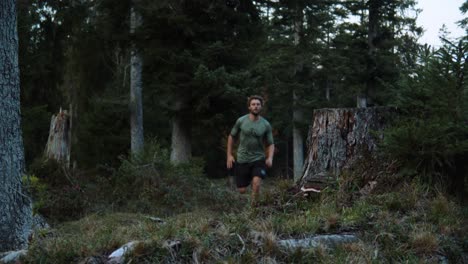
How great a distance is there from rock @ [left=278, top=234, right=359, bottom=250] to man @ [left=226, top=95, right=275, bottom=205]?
3.40 meters

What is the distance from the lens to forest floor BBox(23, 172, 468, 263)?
422 centimetres

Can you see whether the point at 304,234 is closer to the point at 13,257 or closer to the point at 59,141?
the point at 13,257

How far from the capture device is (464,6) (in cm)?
2067

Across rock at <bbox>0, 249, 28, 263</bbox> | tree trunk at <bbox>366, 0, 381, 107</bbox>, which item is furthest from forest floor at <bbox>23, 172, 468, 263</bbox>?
tree trunk at <bbox>366, 0, 381, 107</bbox>

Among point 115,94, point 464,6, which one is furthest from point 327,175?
point 115,94

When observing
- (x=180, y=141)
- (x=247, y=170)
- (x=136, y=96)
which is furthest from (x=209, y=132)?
(x=247, y=170)

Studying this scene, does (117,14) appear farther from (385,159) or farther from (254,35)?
(385,159)

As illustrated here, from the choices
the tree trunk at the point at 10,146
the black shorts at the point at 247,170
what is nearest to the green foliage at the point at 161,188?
the black shorts at the point at 247,170

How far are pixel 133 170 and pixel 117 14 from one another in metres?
8.09

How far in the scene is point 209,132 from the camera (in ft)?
61.1

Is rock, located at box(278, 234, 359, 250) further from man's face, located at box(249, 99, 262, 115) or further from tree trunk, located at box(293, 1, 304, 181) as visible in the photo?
tree trunk, located at box(293, 1, 304, 181)

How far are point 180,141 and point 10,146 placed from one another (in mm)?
11504

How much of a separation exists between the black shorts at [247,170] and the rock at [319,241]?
356 cm

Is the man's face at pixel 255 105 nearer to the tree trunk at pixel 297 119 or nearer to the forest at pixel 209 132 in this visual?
the forest at pixel 209 132
